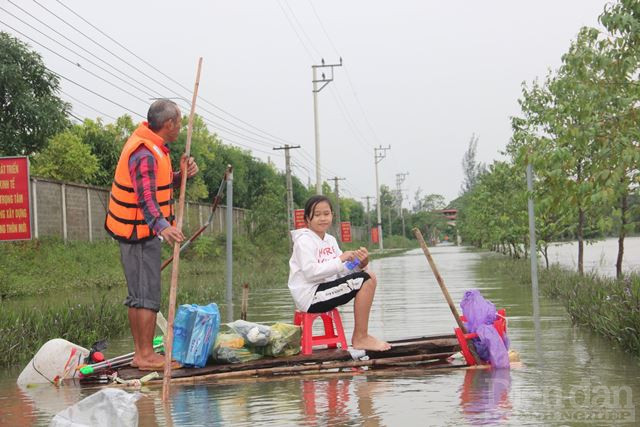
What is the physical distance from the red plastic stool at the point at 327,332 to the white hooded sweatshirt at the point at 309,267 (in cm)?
12

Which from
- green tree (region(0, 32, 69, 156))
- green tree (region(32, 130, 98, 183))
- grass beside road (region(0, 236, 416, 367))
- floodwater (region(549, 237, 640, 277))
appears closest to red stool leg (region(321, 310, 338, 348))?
grass beside road (region(0, 236, 416, 367))

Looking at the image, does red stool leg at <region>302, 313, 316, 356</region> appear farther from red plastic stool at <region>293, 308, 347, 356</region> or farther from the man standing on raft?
the man standing on raft

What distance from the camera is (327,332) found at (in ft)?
27.0

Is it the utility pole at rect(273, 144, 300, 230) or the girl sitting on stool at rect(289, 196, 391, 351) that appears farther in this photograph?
the utility pole at rect(273, 144, 300, 230)

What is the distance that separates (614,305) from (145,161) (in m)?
4.74

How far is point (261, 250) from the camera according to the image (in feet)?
132

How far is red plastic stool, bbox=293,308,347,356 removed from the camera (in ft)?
25.6

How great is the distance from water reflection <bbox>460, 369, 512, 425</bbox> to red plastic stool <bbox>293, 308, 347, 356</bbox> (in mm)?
1078

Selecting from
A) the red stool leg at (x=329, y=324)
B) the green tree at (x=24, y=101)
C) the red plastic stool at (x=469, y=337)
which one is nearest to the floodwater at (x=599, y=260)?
the red plastic stool at (x=469, y=337)

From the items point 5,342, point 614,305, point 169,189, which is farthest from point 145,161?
point 614,305

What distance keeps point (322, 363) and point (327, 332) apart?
645mm

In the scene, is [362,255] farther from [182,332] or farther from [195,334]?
[182,332]

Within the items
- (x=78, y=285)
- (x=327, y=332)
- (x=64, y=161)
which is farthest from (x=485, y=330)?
(x=64, y=161)

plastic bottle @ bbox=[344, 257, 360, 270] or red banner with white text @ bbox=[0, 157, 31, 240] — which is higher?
red banner with white text @ bbox=[0, 157, 31, 240]
